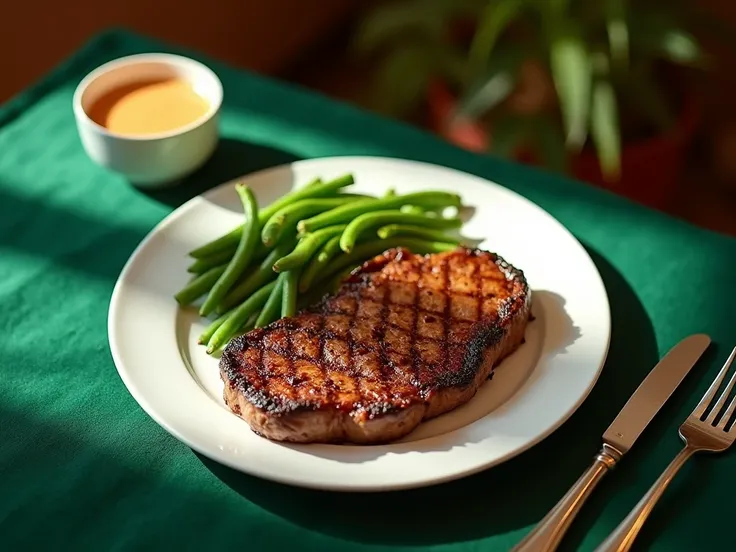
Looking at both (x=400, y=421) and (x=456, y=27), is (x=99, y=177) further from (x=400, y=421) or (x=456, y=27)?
(x=456, y=27)

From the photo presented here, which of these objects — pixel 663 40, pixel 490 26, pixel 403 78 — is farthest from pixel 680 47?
pixel 403 78

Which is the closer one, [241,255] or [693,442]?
[693,442]

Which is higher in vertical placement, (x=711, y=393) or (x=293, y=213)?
(x=711, y=393)

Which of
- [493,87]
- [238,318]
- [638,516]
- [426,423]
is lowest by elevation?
[493,87]

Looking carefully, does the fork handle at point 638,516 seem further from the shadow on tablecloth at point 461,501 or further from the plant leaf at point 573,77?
the plant leaf at point 573,77

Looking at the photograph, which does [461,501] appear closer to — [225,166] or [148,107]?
[225,166]

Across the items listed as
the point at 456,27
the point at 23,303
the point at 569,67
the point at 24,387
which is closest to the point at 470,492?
the point at 24,387

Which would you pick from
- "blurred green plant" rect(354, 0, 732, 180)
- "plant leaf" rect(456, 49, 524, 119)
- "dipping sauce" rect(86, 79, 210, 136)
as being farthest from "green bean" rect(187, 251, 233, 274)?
"plant leaf" rect(456, 49, 524, 119)

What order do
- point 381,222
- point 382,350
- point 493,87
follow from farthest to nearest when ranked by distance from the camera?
point 493,87 → point 381,222 → point 382,350
